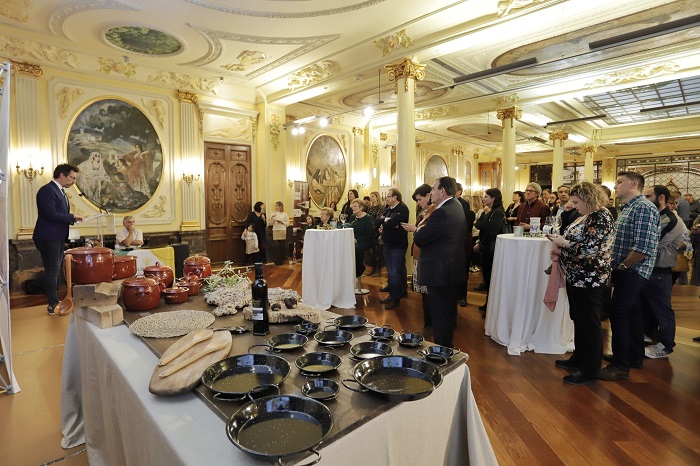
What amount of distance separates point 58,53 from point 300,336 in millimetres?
7640

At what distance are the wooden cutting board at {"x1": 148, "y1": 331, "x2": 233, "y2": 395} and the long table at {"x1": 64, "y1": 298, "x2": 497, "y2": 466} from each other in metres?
0.04

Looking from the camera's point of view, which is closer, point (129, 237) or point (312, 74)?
point (129, 237)

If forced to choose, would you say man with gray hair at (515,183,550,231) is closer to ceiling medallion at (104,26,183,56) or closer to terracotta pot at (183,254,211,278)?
terracotta pot at (183,254,211,278)

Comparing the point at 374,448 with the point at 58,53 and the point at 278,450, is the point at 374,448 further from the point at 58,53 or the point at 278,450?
the point at 58,53

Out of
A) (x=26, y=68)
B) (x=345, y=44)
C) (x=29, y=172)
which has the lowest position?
(x=29, y=172)

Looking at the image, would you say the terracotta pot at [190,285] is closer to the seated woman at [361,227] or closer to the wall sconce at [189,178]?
the seated woman at [361,227]

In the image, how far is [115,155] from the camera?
281 inches

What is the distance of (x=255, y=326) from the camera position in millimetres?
1658

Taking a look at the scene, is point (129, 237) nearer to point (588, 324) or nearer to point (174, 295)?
point (174, 295)

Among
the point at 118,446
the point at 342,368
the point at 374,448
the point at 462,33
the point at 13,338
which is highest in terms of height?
the point at 462,33

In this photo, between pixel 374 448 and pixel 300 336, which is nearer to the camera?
pixel 374 448

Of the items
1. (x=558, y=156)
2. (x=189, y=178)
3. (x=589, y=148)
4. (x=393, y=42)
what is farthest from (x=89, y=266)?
(x=589, y=148)

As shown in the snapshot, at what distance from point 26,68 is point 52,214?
11.6 ft

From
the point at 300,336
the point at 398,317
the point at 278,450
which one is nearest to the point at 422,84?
the point at 398,317
